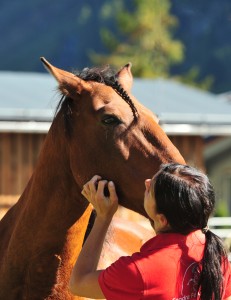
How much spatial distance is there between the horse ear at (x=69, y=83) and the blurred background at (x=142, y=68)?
11 cm

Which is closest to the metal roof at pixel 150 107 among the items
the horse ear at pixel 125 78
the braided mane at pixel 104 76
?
the horse ear at pixel 125 78

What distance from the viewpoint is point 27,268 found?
3.98m

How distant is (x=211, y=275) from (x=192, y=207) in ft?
0.86

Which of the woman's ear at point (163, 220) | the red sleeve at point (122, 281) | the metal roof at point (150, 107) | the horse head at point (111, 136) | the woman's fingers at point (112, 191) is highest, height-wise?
the horse head at point (111, 136)

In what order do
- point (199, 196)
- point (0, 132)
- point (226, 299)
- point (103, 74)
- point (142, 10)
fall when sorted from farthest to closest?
1. point (142, 10)
2. point (0, 132)
3. point (103, 74)
4. point (226, 299)
5. point (199, 196)

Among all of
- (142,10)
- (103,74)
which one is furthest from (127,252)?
(142,10)

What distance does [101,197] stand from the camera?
133 inches

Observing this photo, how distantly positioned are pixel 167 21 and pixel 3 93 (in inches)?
921

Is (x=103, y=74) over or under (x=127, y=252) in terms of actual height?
over

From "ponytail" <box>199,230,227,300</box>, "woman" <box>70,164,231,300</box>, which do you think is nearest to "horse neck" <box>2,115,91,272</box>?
"woman" <box>70,164,231,300</box>

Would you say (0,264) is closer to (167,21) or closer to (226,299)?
(226,299)

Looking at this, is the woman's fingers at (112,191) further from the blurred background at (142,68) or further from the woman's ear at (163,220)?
the blurred background at (142,68)

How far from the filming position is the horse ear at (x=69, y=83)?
3.75 metres

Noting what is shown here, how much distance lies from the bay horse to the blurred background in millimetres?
187
